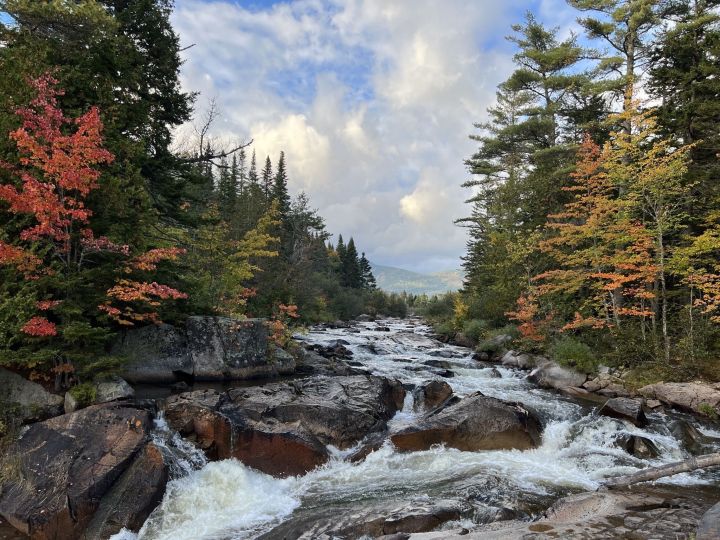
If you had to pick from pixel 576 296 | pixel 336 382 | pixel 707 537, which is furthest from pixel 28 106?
pixel 576 296

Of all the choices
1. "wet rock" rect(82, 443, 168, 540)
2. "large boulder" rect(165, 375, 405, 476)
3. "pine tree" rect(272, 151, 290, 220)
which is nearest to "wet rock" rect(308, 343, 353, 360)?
"large boulder" rect(165, 375, 405, 476)

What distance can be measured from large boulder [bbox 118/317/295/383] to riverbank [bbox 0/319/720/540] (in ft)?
3.16

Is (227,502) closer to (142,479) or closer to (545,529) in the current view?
(142,479)

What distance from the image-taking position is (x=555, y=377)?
16.4 meters

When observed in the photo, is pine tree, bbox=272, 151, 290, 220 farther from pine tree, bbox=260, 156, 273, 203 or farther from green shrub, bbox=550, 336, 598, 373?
green shrub, bbox=550, 336, 598, 373

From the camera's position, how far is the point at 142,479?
281 inches

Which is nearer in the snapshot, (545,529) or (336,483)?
(545,529)

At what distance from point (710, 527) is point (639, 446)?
649 centimetres

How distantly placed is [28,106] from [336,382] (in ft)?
34.6

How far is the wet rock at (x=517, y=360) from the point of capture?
65.4ft

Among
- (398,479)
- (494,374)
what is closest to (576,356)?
(494,374)

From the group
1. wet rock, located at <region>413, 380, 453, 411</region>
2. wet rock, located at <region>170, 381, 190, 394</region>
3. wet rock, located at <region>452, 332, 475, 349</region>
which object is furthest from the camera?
wet rock, located at <region>452, 332, 475, 349</region>

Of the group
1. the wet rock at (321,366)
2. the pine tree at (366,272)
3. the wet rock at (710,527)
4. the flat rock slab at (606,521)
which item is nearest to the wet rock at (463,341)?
the wet rock at (321,366)

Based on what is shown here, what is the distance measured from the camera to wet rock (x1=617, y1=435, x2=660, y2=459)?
948 cm
